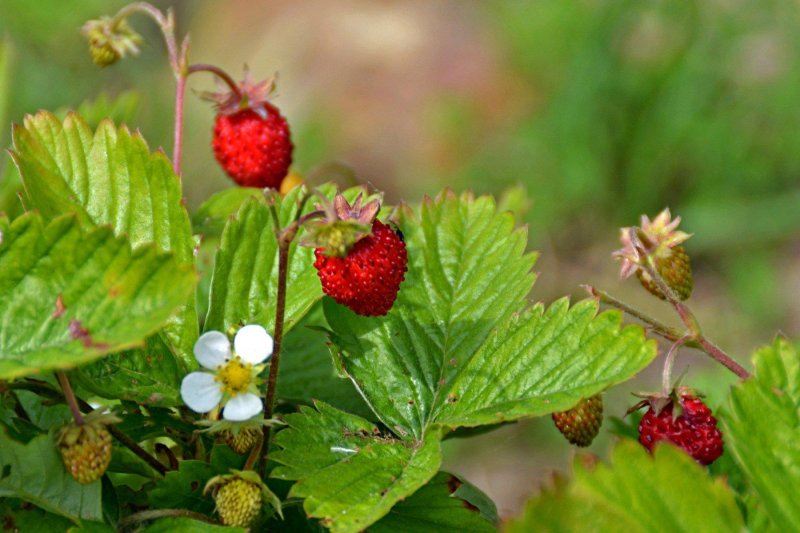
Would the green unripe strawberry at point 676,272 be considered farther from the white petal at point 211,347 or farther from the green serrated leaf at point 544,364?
the white petal at point 211,347

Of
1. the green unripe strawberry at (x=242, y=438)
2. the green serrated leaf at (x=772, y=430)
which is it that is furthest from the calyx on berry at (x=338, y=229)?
the green serrated leaf at (x=772, y=430)

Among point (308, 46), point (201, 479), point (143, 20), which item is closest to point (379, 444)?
point (201, 479)

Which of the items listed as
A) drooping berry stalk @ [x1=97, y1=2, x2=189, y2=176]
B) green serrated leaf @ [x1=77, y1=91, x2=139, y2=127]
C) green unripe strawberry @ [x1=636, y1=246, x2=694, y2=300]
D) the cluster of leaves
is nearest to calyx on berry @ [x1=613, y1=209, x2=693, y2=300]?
green unripe strawberry @ [x1=636, y1=246, x2=694, y2=300]

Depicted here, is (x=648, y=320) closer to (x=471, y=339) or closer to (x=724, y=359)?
(x=724, y=359)

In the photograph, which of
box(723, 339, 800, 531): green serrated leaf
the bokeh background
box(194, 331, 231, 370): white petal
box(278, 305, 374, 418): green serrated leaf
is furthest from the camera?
the bokeh background

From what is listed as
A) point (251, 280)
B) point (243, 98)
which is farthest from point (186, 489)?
point (243, 98)

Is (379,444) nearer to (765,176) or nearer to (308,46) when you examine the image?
A: (765,176)

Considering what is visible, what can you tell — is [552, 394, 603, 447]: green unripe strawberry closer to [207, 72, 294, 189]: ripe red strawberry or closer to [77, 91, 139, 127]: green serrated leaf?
[207, 72, 294, 189]: ripe red strawberry
